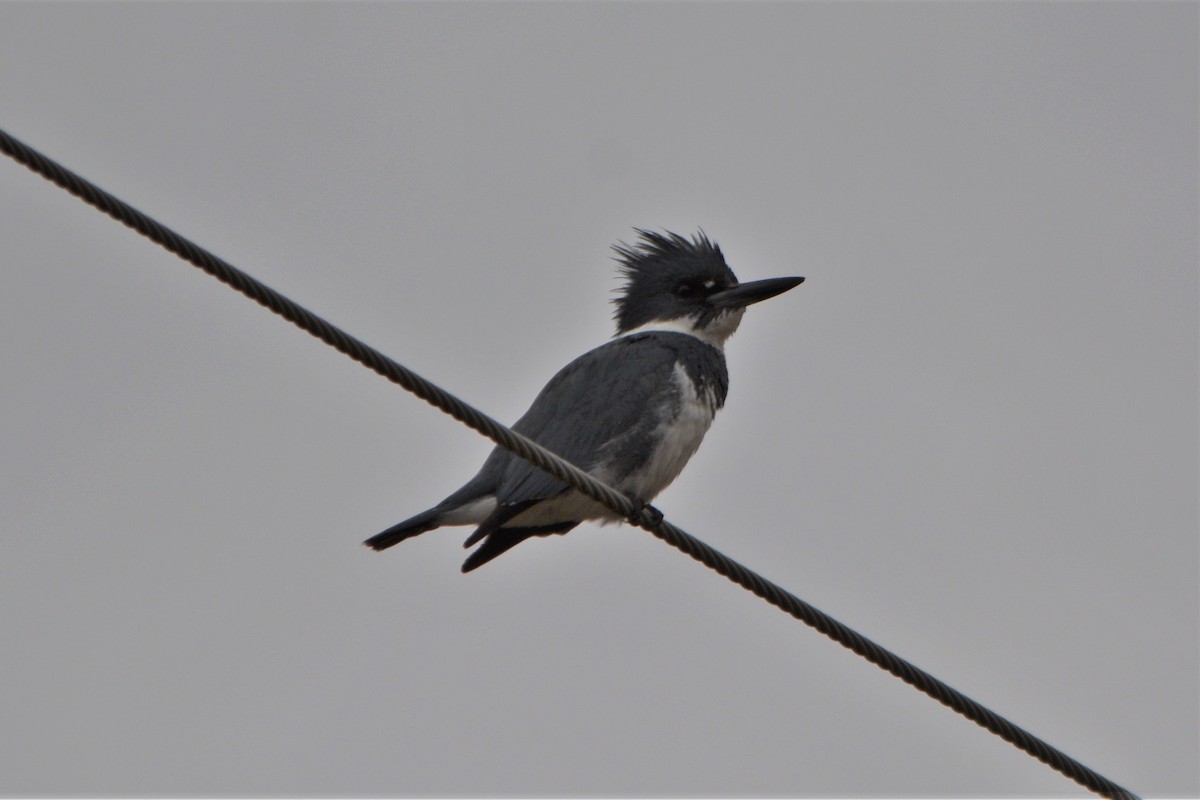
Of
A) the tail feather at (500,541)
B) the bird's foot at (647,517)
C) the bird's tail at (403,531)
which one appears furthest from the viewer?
the tail feather at (500,541)

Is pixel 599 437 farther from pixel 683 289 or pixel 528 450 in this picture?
pixel 528 450

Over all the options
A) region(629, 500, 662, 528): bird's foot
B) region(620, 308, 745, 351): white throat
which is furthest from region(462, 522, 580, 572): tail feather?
region(620, 308, 745, 351): white throat

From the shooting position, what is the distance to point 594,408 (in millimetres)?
5133

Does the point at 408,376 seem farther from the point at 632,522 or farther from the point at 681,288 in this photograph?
the point at 681,288

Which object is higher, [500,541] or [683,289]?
[683,289]

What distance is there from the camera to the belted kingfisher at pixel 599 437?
491cm

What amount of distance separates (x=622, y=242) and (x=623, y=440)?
1692mm

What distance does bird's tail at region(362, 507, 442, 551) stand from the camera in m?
4.86

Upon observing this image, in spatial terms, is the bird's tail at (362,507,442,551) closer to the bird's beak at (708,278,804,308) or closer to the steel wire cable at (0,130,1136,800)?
the steel wire cable at (0,130,1136,800)

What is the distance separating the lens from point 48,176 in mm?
2801

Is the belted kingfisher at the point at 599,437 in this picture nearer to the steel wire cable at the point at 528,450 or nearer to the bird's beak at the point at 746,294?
the bird's beak at the point at 746,294

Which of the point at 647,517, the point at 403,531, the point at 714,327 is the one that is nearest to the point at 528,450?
the point at 647,517

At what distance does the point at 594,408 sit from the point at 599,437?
129 mm

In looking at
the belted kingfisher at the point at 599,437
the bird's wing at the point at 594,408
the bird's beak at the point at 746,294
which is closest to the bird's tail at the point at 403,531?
the belted kingfisher at the point at 599,437
